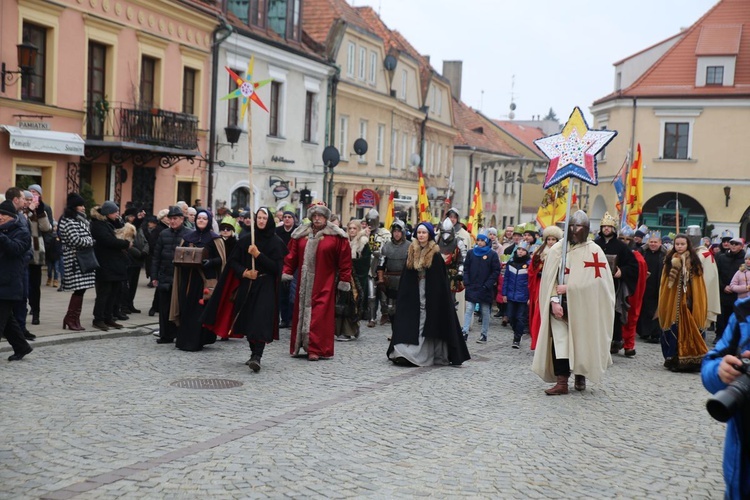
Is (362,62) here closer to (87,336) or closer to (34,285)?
(34,285)

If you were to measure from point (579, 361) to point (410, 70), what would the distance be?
3504cm

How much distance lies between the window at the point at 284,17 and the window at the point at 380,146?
8.87m

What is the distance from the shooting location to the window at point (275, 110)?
1184 inches

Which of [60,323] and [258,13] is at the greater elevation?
[258,13]

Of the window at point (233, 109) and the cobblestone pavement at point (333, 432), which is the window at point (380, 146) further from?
the cobblestone pavement at point (333, 432)

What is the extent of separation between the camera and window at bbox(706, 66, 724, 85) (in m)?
45.3

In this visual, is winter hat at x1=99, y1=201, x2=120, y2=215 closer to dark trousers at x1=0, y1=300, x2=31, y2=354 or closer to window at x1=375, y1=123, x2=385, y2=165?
dark trousers at x1=0, y1=300, x2=31, y2=354

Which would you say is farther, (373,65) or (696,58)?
(696,58)

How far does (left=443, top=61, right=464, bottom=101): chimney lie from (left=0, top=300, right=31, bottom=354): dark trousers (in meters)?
50.3

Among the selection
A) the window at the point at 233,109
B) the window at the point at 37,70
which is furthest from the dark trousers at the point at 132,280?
the window at the point at 233,109

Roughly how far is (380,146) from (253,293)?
2939 cm

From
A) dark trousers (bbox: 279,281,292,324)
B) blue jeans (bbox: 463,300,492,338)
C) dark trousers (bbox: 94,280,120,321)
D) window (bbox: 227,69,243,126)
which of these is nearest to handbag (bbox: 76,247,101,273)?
dark trousers (bbox: 94,280,120,321)

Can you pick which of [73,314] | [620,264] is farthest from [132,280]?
[620,264]

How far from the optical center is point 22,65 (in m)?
18.3
